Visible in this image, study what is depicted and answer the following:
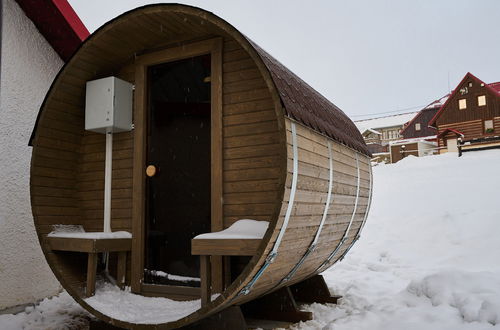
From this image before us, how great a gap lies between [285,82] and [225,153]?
0.86 m

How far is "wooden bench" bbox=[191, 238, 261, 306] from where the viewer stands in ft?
10.0

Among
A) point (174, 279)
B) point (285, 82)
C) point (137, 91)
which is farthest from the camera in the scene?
point (137, 91)

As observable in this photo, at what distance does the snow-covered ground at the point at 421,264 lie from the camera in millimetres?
4031

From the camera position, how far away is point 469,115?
76.6 feet

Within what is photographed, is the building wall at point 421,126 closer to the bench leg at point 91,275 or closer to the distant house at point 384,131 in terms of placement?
the distant house at point 384,131

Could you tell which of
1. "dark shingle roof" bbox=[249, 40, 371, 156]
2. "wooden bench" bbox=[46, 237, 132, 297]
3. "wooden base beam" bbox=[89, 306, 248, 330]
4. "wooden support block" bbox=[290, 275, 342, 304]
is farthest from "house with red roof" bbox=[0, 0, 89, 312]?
"wooden support block" bbox=[290, 275, 342, 304]

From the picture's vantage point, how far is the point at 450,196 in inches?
501

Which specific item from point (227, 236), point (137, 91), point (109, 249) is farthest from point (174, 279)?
point (137, 91)

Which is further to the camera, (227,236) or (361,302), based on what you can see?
(361,302)

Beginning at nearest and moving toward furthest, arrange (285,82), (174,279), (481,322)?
1. (285,82)
2. (481,322)
3. (174,279)

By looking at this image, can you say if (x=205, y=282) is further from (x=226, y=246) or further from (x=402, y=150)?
(x=402, y=150)

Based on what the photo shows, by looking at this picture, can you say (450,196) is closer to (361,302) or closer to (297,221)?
(361,302)

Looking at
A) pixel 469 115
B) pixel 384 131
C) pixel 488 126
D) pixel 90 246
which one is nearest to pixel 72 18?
pixel 90 246

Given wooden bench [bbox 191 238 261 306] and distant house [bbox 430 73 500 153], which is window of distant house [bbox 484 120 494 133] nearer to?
distant house [bbox 430 73 500 153]
